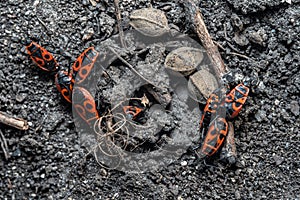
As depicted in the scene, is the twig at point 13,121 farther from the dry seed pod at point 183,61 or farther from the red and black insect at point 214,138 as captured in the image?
the red and black insect at point 214,138

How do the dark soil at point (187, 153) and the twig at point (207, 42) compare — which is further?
the twig at point (207, 42)

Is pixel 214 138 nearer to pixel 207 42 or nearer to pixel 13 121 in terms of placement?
pixel 207 42

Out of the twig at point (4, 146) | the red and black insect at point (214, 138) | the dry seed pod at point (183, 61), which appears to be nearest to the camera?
the twig at point (4, 146)

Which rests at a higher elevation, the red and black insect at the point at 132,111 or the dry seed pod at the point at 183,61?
the dry seed pod at the point at 183,61

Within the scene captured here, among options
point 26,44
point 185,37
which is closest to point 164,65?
point 185,37

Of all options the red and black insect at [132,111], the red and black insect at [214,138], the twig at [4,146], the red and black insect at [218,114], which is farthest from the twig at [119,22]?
the twig at [4,146]

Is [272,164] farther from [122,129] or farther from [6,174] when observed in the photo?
[6,174]

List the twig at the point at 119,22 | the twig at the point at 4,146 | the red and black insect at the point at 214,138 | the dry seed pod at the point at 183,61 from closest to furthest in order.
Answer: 1. the twig at the point at 4,146
2. the red and black insect at the point at 214,138
3. the dry seed pod at the point at 183,61
4. the twig at the point at 119,22

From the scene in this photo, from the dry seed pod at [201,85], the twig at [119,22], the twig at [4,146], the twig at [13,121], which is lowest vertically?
the twig at [4,146]
